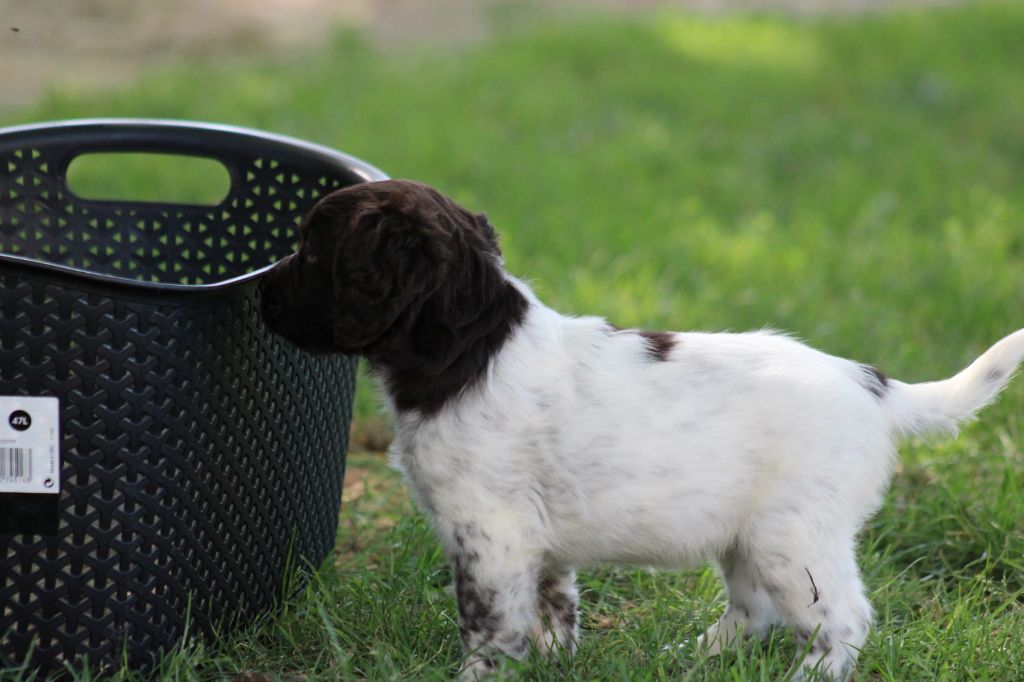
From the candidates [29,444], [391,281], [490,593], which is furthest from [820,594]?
[29,444]

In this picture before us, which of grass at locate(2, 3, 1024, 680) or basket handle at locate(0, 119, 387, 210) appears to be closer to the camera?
grass at locate(2, 3, 1024, 680)

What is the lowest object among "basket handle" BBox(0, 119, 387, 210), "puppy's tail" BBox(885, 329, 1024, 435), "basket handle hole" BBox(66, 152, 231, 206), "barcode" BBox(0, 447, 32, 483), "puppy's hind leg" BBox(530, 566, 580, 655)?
"basket handle hole" BBox(66, 152, 231, 206)

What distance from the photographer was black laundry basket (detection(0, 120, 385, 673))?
224cm

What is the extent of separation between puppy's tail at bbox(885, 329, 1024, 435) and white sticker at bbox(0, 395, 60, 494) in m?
1.65

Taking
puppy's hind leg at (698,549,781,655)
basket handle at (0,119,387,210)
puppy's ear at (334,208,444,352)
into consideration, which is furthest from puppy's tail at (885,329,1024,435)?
basket handle at (0,119,387,210)

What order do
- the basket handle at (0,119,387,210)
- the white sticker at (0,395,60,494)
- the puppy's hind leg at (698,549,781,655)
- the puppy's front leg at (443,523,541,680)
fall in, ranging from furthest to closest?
1. the basket handle at (0,119,387,210)
2. the puppy's hind leg at (698,549,781,655)
3. the puppy's front leg at (443,523,541,680)
4. the white sticker at (0,395,60,494)

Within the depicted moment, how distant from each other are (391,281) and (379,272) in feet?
0.09

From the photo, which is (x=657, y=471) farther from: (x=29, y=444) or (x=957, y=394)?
(x=29, y=444)

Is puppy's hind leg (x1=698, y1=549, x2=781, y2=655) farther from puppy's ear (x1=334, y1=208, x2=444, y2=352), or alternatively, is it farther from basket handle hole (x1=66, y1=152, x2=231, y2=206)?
basket handle hole (x1=66, y1=152, x2=231, y2=206)

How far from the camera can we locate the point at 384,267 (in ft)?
7.46

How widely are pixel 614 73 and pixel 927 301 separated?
3960mm

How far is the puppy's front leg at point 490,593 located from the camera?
2373mm

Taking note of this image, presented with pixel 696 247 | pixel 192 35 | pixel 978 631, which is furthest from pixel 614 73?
pixel 978 631

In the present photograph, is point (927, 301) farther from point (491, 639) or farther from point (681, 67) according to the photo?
point (681, 67)
